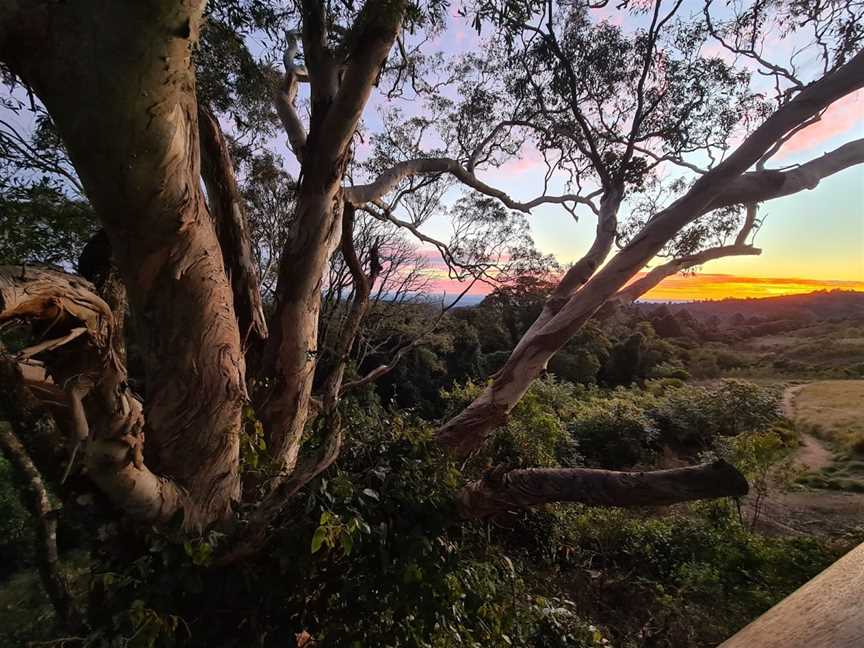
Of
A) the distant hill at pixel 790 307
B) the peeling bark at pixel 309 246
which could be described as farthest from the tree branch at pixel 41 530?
the distant hill at pixel 790 307

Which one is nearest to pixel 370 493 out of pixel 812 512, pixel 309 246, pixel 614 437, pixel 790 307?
pixel 309 246

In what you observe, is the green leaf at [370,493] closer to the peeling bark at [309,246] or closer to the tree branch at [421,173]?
the peeling bark at [309,246]

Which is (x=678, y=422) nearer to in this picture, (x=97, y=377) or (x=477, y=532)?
(x=477, y=532)

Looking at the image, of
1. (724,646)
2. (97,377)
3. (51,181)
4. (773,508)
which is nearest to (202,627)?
(97,377)

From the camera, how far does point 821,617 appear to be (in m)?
0.49

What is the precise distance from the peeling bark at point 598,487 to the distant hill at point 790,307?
21312 millimetres

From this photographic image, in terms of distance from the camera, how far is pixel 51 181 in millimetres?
2783

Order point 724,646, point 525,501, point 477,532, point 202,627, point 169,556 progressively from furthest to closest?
point 477,532 → point 525,501 → point 202,627 → point 169,556 → point 724,646

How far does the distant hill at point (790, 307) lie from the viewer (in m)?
19.0

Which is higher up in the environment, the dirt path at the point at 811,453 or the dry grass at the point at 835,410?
the dry grass at the point at 835,410

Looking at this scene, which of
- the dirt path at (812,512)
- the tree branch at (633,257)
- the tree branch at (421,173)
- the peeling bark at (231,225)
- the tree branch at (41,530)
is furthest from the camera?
the dirt path at (812,512)

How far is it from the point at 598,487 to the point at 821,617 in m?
0.88

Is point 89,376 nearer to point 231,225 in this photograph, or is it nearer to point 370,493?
point 370,493

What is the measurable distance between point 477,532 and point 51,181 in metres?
3.51
